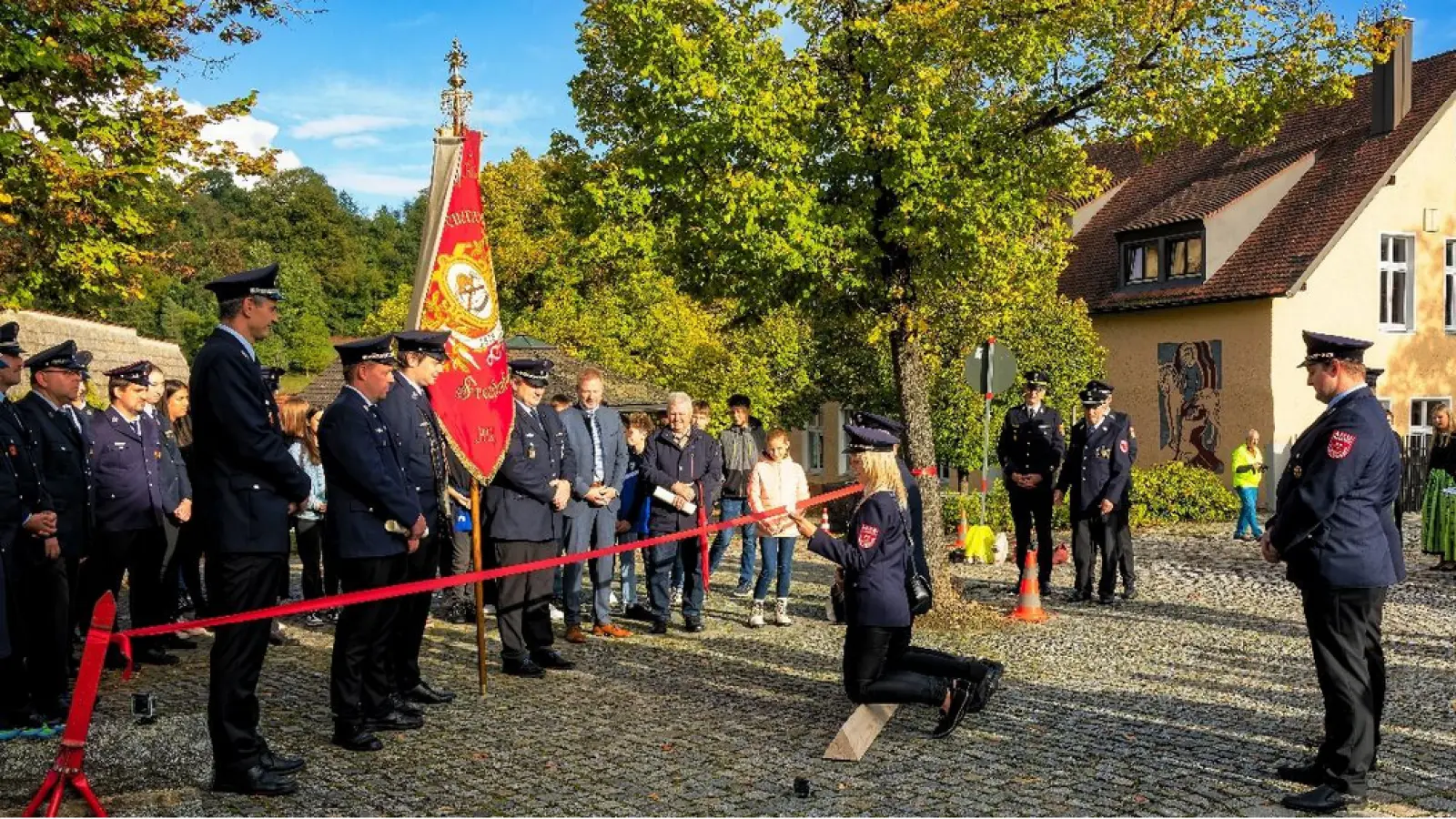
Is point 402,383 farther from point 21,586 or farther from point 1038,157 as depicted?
point 1038,157

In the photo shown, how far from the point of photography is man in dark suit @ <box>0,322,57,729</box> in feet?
23.2

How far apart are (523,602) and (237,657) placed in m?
3.15

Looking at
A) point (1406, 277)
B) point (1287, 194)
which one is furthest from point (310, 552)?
point (1406, 277)

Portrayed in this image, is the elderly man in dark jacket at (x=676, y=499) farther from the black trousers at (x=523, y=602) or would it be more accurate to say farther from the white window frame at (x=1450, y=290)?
the white window frame at (x=1450, y=290)

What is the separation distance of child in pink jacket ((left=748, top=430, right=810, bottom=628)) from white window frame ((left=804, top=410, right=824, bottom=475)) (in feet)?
110

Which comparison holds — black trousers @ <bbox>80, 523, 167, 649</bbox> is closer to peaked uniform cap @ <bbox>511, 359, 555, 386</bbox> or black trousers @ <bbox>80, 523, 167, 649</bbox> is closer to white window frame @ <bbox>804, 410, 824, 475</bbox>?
peaked uniform cap @ <bbox>511, 359, 555, 386</bbox>

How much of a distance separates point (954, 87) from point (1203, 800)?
6699 mm

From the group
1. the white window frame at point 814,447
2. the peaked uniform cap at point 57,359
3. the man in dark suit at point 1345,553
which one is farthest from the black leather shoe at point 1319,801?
the white window frame at point 814,447

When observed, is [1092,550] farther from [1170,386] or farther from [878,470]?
[1170,386]

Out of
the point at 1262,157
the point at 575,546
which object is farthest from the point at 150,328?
the point at 575,546

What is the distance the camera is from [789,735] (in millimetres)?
7336

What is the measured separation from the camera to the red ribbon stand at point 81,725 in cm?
546

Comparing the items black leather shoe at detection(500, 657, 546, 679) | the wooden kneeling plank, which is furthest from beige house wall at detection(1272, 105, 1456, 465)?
the wooden kneeling plank

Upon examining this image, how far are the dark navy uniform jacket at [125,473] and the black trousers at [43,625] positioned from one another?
55.1 inches
